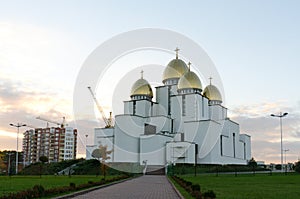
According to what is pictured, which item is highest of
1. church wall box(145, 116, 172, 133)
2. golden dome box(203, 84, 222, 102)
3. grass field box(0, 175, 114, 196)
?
golden dome box(203, 84, 222, 102)

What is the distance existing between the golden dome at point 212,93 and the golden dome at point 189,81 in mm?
7202

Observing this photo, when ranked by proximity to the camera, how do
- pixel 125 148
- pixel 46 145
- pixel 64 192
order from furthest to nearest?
1. pixel 46 145
2. pixel 125 148
3. pixel 64 192

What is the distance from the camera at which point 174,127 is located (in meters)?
67.9

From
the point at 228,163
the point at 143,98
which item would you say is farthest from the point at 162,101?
the point at 228,163

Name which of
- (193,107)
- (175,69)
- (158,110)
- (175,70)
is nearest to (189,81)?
(193,107)

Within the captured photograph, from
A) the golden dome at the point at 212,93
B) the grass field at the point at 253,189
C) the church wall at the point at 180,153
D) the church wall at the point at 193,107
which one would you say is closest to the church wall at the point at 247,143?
the golden dome at the point at 212,93

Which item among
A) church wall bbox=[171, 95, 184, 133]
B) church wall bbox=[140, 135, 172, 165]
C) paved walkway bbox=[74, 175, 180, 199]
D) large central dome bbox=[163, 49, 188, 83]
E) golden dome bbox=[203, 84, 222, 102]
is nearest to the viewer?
paved walkway bbox=[74, 175, 180, 199]

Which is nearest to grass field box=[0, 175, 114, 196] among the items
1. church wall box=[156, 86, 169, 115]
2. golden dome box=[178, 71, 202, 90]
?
golden dome box=[178, 71, 202, 90]

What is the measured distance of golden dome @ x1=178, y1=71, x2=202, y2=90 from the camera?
66.1 m

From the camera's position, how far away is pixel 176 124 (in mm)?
67938

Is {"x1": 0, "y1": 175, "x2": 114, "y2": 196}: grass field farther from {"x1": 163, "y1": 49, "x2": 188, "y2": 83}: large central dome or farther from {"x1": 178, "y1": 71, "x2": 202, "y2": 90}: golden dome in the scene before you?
{"x1": 163, "y1": 49, "x2": 188, "y2": 83}: large central dome

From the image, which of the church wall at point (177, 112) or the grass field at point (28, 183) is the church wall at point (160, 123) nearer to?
the church wall at point (177, 112)

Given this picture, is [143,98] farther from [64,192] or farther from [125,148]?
[64,192]

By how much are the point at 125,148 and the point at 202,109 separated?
1610 centimetres
